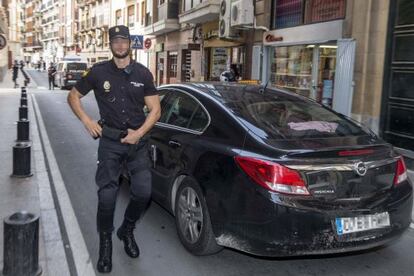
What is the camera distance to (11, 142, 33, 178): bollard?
683 centimetres

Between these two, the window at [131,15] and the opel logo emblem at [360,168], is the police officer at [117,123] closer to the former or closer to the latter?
the opel logo emblem at [360,168]

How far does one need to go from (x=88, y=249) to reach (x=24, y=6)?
142 m

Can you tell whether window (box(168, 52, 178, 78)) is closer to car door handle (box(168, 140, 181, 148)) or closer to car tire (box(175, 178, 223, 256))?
car door handle (box(168, 140, 181, 148))

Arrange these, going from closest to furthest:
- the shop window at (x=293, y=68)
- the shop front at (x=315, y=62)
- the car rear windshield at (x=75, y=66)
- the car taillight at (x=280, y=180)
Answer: the car taillight at (x=280, y=180) → the shop front at (x=315, y=62) → the shop window at (x=293, y=68) → the car rear windshield at (x=75, y=66)

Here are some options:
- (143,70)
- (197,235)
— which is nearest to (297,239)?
(197,235)

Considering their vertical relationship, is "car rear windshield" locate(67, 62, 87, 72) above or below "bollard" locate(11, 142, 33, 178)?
above

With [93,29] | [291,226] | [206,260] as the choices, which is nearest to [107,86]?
[206,260]

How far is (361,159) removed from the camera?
383 cm

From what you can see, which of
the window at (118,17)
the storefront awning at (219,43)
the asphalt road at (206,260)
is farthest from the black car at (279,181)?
the window at (118,17)

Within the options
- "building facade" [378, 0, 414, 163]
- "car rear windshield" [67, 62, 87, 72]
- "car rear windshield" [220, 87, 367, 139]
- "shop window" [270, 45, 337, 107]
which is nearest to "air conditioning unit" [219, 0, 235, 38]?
"shop window" [270, 45, 337, 107]

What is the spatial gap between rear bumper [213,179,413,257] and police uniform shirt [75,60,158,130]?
110cm

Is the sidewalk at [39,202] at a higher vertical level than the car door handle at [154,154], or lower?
lower

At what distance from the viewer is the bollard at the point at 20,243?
3498 mm

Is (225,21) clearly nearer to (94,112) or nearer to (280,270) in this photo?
(94,112)
